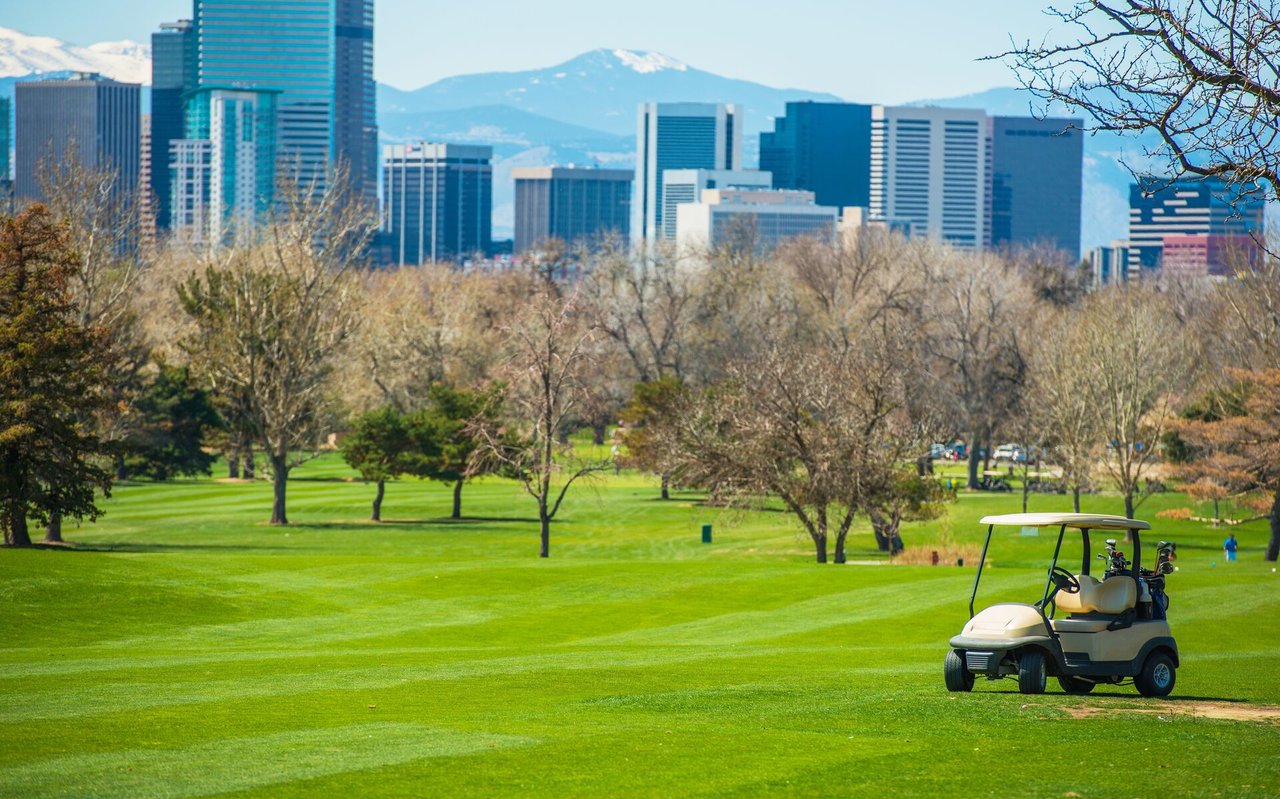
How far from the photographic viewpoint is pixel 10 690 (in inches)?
811

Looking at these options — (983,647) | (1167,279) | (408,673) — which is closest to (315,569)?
(408,673)

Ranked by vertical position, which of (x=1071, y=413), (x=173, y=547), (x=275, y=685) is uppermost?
(x=1071, y=413)

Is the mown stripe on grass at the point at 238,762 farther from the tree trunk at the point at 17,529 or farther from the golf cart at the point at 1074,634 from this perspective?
the tree trunk at the point at 17,529

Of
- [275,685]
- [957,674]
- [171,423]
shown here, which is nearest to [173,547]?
[171,423]

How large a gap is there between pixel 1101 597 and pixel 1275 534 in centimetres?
4183

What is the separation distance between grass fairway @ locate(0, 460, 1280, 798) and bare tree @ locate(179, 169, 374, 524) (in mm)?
25821

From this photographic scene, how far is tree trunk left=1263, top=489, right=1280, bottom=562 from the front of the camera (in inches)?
2269

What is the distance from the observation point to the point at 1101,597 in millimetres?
20375

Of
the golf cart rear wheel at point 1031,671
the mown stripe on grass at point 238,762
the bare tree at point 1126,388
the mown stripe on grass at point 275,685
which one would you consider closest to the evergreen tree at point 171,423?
the bare tree at point 1126,388

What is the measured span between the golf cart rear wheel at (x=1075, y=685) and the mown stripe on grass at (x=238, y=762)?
8260 mm

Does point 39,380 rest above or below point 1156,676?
above

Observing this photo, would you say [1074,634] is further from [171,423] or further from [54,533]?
[171,423]

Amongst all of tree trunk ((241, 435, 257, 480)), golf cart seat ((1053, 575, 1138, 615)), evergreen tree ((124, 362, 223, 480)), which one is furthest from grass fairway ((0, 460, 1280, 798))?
evergreen tree ((124, 362, 223, 480))

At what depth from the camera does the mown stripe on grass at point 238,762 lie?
13875 mm
